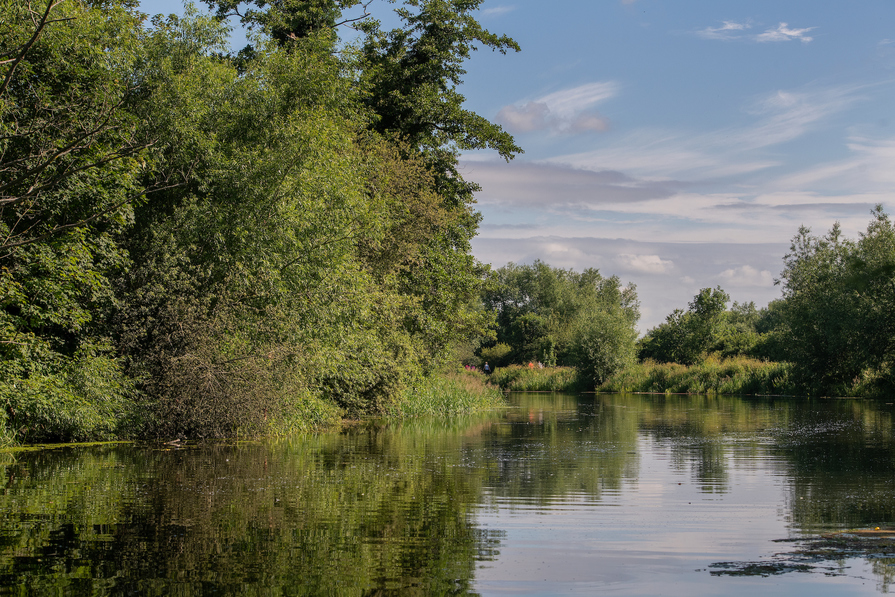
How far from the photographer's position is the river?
21.1 feet

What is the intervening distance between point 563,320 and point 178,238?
76141 mm

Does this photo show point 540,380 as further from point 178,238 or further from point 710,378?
point 178,238

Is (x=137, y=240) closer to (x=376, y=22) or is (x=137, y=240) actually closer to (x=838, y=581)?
(x=838, y=581)

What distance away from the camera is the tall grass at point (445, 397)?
3047 cm

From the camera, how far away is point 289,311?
20312mm

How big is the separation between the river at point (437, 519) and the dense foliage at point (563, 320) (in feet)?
77.2

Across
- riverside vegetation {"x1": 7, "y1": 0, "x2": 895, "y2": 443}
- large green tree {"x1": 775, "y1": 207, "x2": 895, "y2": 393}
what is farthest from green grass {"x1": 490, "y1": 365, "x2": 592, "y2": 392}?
riverside vegetation {"x1": 7, "y1": 0, "x2": 895, "y2": 443}

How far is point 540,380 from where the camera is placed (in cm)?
6631

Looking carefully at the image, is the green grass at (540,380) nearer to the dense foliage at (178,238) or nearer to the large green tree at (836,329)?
the large green tree at (836,329)

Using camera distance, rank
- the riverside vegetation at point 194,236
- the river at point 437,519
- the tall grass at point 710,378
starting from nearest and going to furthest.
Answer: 1. the river at point 437,519
2. the riverside vegetation at point 194,236
3. the tall grass at point 710,378

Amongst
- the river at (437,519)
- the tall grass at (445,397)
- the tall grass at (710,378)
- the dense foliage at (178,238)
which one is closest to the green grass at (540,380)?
the tall grass at (710,378)

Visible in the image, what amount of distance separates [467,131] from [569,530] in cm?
2813

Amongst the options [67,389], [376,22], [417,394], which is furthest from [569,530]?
[376,22]

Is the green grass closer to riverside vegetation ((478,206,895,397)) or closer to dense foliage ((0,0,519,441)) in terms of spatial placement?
riverside vegetation ((478,206,895,397))
